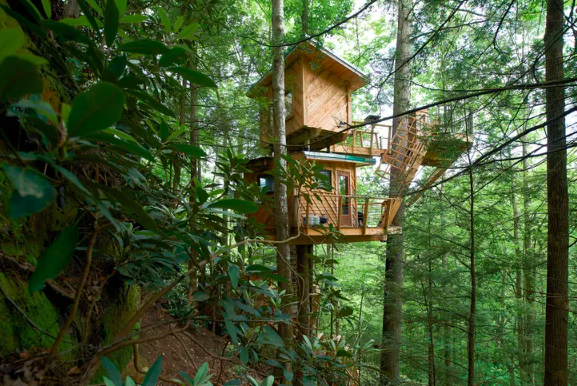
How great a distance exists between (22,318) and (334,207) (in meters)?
6.70

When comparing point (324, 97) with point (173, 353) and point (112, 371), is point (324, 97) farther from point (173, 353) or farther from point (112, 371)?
point (112, 371)

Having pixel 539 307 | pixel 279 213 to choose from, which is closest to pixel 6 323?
pixel 279 213

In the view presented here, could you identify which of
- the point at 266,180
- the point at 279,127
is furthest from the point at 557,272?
the point at 266,180

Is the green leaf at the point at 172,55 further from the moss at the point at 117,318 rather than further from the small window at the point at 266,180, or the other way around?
the small window at the point at 266,180

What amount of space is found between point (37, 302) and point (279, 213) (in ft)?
8.51

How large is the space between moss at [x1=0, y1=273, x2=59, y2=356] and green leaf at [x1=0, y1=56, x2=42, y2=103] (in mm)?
685

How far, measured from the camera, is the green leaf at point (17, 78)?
0.33m

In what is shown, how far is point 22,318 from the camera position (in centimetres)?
81

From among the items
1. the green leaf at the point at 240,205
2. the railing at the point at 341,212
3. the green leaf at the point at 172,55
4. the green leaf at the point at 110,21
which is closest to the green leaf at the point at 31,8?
the green leaf at the point at 110,21

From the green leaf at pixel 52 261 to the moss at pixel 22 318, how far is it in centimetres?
43

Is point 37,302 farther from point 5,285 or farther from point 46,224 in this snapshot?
point 46,224

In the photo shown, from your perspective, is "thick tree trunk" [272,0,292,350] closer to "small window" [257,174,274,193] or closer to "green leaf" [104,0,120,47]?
"green leaf" [104,0,120,47]

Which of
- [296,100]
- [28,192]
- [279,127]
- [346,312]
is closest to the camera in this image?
[28,192]

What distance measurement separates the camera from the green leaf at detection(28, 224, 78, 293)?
1.52ft
